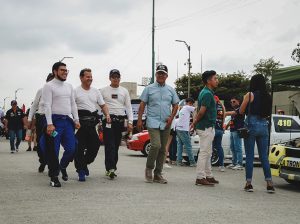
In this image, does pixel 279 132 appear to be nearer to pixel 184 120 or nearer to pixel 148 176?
pixel 184 120

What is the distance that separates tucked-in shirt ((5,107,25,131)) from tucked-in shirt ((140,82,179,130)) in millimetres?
9112

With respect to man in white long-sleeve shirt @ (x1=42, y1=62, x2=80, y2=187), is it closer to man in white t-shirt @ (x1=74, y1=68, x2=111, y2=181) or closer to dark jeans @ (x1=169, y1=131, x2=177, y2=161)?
man in white t-shirt @ (x1=74, y1=68, x2=111, y2=181)

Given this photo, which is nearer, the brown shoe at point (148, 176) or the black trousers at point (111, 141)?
the brown shoe at point (148, 176)

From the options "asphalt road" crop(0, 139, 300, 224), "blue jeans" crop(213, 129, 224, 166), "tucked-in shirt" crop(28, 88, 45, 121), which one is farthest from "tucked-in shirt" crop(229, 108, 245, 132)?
"tucked-in shirt" crop(28, 88, 45, 121)

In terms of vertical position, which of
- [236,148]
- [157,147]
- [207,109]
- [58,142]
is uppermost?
[207,109]

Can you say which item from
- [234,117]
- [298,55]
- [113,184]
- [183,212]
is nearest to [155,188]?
[113,184]

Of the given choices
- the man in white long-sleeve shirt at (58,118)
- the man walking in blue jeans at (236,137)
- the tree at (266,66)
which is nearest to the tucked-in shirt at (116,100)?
the man in white long-sleeve shirt at (58,118)

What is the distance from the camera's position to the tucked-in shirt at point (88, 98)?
8258mm

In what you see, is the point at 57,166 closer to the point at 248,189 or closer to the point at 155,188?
the point at 155,188

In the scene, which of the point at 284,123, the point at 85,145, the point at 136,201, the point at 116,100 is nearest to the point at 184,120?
the point at 284,123

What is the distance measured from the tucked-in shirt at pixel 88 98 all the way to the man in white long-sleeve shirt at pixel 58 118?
0.44 metres

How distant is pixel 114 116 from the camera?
861 centimetres

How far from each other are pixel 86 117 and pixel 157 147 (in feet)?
4.31

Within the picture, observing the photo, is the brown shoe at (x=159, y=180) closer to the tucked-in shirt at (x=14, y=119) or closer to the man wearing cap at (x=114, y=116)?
the man wearing cap at (x=114, y=116)
